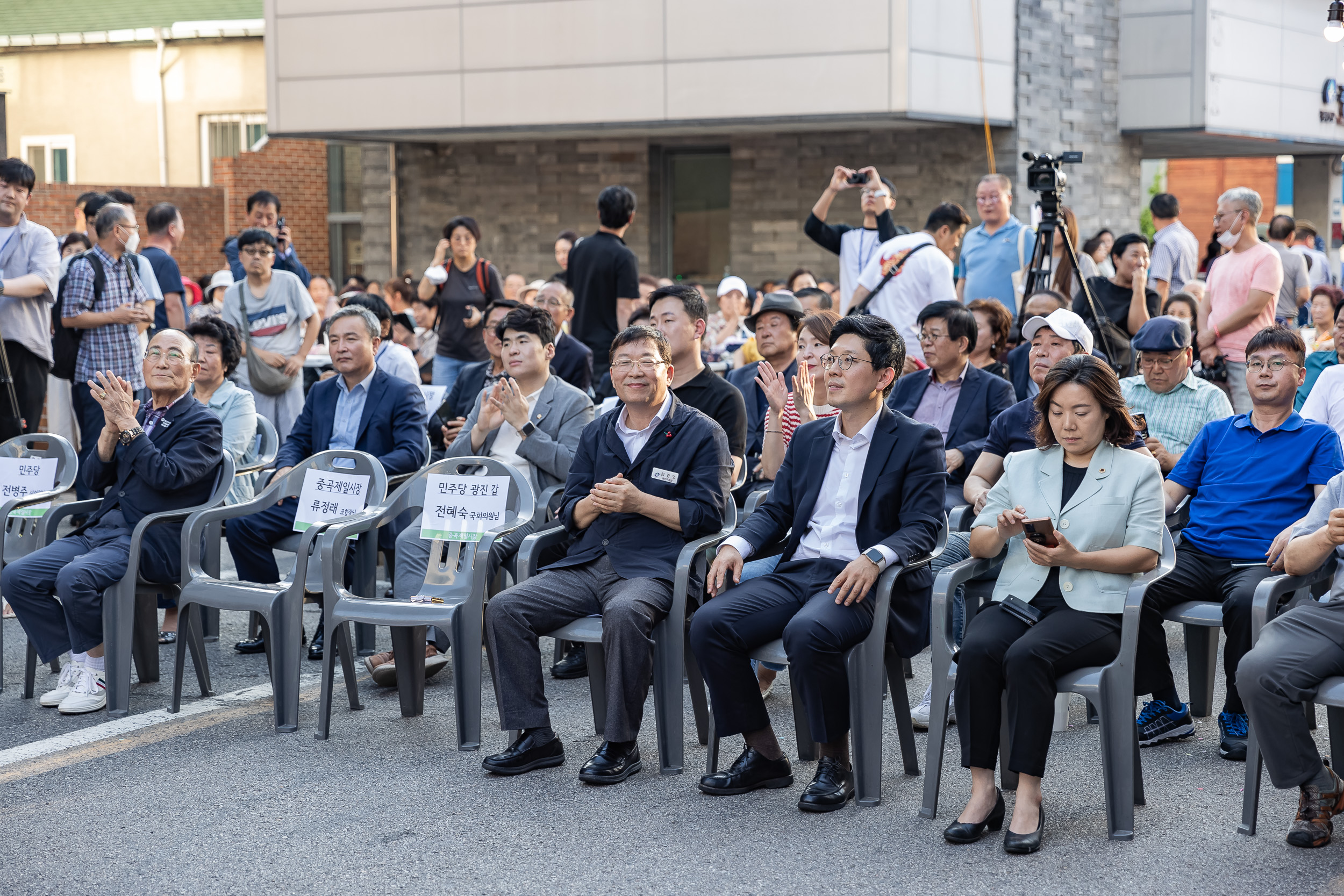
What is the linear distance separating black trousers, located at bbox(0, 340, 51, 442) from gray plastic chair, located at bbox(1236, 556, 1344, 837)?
20.4 ft

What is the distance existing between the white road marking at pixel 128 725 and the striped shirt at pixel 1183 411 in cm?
353

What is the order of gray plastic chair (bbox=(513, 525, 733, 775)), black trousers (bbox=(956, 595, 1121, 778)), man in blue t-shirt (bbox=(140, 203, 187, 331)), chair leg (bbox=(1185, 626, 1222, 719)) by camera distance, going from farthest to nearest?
man in blue t-shirt (bbox=(140, 203, 187, 331)), chair leg (bbox=(1185, 626, 1222, 719)), gray plastic chair (bbox=(513, 525, 733, 775)), black trousers (bbox=(956, 595, 1121, 778))

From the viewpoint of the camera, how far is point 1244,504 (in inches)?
191

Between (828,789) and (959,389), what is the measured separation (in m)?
2.23

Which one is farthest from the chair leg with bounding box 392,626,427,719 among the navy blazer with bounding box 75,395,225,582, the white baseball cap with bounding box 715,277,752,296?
the white baseball cap with bounding box 715,277,752,296

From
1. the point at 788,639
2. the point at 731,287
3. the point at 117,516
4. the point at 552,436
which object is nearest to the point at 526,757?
the point at 788,639

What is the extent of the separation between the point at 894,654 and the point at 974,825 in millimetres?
699

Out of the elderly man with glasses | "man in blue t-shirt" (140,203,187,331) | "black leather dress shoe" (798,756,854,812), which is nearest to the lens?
"black leather dress shoe" (798,756,854,812)

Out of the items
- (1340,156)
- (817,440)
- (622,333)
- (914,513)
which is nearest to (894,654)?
(914,513)

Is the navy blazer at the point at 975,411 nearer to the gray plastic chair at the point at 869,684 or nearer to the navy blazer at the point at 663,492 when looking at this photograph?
the navy blazer at the point at 663,492

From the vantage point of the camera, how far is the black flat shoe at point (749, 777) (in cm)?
442

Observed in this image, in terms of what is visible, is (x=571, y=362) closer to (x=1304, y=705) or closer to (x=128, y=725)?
(x=128, y=725)

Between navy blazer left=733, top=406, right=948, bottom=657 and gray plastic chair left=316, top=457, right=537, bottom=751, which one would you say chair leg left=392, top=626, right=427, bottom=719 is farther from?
navy blazer left=733, top=406, right=948, bottom=657

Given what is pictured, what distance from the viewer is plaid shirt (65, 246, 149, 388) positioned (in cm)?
771
